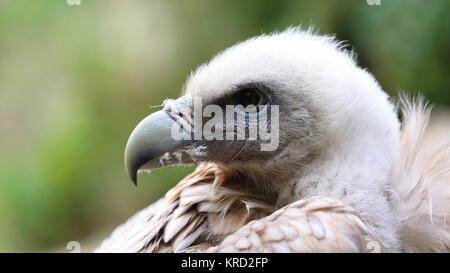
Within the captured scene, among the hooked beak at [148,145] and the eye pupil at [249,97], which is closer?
the hooked beak at [148,145]

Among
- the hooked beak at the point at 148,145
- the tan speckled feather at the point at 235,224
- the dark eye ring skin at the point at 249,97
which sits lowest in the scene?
the tan speckled feather at the point at 235,224

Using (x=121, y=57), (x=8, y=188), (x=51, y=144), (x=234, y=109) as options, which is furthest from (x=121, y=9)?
(x=234, y=109)

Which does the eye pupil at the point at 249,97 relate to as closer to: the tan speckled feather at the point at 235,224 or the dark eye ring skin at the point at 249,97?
the dark eye ring skin at the point at 249,97

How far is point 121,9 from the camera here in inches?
181

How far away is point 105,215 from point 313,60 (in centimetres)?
346

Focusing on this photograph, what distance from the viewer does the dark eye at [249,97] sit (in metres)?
1.79

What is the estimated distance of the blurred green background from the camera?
14.8ft

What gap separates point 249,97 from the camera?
1.80 meters

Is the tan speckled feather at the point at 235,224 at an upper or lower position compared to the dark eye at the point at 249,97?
lower

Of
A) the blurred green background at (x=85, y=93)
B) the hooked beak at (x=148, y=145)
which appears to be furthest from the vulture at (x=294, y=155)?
the blurred green background at (x=85, y=93)

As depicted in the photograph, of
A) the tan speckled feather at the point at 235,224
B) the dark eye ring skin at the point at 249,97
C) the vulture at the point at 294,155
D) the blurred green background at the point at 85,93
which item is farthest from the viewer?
the blurred green background at the point at 85,93

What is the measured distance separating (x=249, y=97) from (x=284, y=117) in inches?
5.3

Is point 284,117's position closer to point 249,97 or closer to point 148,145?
point 249,97
